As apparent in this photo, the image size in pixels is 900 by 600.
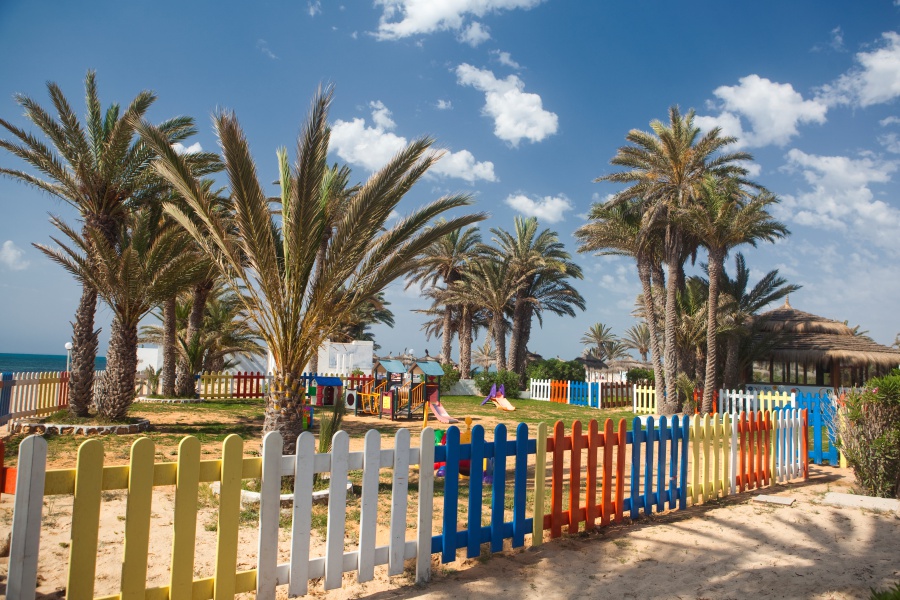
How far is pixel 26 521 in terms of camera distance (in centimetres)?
295

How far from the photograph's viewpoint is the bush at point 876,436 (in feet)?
22.9

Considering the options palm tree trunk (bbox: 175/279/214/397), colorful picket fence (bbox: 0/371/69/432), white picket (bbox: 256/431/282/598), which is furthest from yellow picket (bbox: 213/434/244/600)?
palm tree trunk (bbox: 175/279/214/397)

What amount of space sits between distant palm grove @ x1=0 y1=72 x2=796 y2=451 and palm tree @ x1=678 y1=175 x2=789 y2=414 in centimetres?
7

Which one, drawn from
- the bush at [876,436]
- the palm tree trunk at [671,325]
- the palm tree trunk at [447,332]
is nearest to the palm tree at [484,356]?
the palm tree trunk at [447,332]

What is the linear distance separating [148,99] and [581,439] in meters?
12.5

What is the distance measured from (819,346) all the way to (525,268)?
46.9 feet

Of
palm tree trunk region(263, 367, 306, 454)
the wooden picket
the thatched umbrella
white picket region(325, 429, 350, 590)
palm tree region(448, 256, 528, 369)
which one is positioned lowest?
the wooden picket

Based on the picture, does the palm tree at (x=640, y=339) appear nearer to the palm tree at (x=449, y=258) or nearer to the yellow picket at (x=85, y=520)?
the palm tree at (x=449, y=258)

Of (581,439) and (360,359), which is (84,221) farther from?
(360,359)

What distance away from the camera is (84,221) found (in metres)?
12.2

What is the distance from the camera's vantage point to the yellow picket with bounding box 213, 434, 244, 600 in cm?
350

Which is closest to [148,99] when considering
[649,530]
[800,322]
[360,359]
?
[649,530]

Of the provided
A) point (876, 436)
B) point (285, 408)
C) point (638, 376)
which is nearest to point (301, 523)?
point (285, 408)

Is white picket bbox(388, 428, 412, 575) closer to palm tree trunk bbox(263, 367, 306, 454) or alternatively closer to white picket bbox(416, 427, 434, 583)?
white picket bbox(416, 427, 434, 583)
